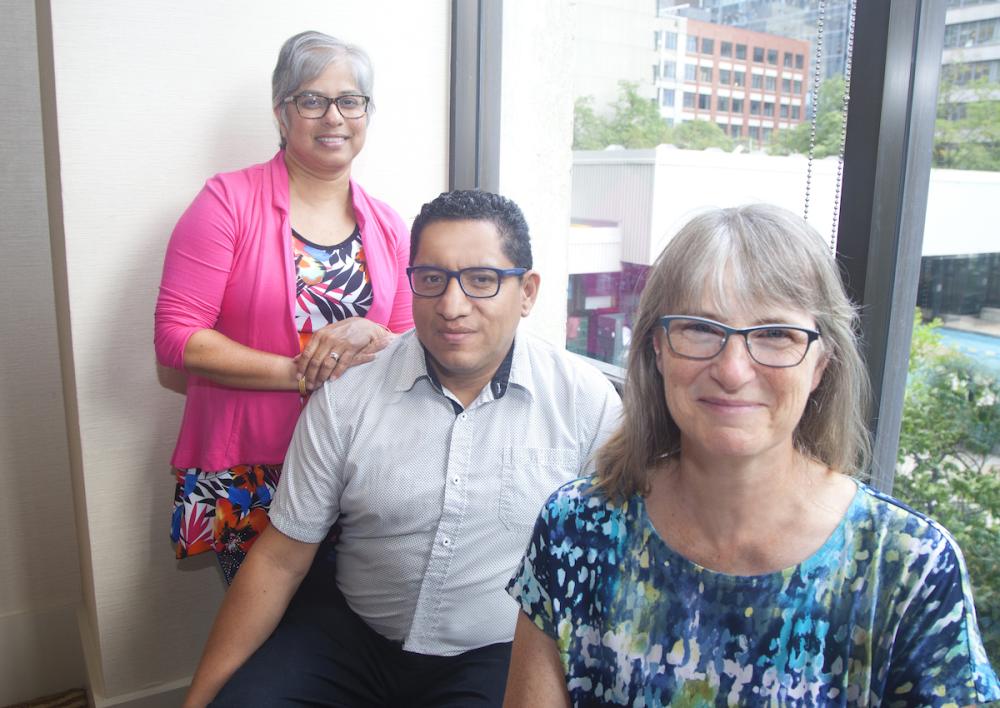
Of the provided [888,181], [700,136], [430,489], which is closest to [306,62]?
[700,136]

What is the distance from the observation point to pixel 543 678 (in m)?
1.08

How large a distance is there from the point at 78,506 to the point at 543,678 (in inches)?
73.6

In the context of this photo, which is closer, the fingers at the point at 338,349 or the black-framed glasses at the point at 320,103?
the fingers at the point at 338,349

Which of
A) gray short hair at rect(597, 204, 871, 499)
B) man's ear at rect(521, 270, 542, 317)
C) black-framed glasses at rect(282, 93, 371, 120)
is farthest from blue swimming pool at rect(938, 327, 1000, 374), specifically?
black-framed glasses at rect(282, 93, 371, 120)

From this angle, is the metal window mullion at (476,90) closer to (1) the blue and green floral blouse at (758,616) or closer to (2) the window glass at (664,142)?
(2) the window glass at (664,142)

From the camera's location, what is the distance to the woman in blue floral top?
3.01ft

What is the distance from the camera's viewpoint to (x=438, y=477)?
1.50 m

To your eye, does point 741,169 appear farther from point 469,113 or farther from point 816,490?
point 469,113

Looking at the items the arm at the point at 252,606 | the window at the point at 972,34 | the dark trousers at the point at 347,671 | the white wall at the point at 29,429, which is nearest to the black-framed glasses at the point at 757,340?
the window at the point at 972,34

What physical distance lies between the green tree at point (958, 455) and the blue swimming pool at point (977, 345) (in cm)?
1

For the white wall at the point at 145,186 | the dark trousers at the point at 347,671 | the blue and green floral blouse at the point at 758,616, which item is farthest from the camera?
the white wall at the point at 145,186

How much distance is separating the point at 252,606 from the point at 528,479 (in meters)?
0.58

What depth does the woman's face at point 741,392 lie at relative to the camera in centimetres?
93

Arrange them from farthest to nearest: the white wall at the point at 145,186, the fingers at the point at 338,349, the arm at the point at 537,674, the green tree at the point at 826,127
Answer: the white wall at the point at 145,186 < the fingers at the point at 338,349 < the green tree at the point at 826,127 < the arm at the point at 537,674
